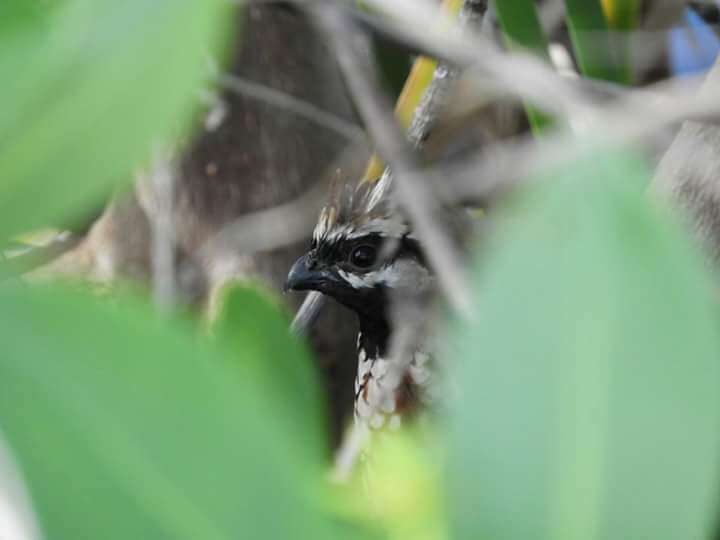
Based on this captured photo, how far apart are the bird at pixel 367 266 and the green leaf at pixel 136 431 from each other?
Answer: 1172 millimetres

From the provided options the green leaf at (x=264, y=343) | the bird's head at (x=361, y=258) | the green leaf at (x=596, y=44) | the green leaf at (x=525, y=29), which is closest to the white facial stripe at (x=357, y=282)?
the bird's head at (x=361, y=258)

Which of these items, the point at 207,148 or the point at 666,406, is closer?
the point at 666,406

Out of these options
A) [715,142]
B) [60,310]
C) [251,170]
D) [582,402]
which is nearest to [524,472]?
[582,402]

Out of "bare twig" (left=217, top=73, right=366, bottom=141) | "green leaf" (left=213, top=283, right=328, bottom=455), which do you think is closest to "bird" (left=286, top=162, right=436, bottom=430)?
"bare twig" (left=217, top=73, right=366, bottom=141)

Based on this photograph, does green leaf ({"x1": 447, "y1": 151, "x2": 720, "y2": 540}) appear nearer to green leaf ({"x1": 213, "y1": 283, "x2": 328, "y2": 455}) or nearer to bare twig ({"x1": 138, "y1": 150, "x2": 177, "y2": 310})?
green leaf ({"x1": 213, "y1": 283, "x2": 328, "y2": 455})

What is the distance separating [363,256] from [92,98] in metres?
1.21

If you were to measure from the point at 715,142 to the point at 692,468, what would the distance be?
100 centimetres

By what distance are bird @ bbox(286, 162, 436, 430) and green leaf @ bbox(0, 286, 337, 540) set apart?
1.17m

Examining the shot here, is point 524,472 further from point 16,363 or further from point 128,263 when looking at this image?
point 128,263

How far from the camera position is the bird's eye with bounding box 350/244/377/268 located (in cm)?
152

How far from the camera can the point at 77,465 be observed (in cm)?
28

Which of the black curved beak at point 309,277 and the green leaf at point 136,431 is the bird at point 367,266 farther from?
the green leaf at point 136,431

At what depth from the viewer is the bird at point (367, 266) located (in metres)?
1.49

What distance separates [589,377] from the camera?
11.2 inches
